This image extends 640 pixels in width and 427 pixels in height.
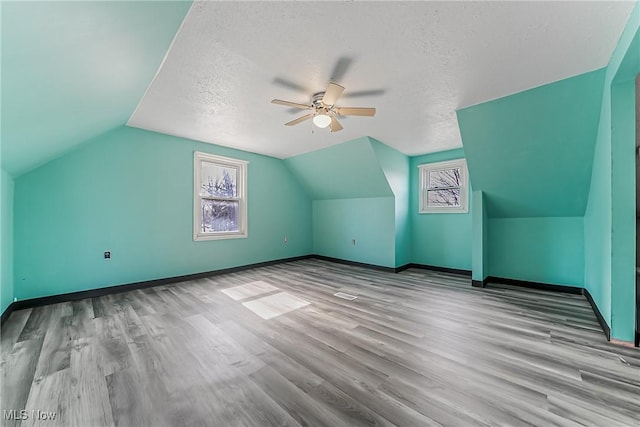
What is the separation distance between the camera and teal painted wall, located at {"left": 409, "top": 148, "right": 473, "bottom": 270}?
4.61 metres

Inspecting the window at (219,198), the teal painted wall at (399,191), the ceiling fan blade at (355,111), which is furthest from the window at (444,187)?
the window at (219,198)

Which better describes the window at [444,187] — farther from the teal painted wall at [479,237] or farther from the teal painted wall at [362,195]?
the teal painted wall at [479,237]

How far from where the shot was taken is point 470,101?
2.83 metres

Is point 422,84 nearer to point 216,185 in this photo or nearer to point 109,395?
point 109,395

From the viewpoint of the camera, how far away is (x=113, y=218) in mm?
3512

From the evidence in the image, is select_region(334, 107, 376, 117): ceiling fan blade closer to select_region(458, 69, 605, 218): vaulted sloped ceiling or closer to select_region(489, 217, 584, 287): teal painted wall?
select_region(458, 69, 605, 218): vaulted sloped ceiling

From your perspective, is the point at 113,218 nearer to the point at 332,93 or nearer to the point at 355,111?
the point at 332,93

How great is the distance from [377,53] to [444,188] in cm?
371

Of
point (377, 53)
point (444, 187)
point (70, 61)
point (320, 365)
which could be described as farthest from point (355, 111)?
point (444, 187)

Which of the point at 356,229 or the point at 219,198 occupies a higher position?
the point at 219,198

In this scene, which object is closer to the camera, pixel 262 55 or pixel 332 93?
pixel 262 55

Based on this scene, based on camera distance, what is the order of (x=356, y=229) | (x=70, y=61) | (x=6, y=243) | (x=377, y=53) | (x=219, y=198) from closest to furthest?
(x=70, y=61), (x=377, y=53), (x=6, y=243), (x=219, y=198), (x=356, y=229)

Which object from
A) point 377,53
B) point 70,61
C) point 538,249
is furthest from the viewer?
point 538,249

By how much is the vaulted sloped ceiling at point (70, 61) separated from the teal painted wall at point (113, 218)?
83 cm
